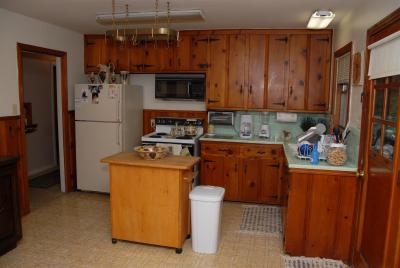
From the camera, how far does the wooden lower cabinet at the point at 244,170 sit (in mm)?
4270

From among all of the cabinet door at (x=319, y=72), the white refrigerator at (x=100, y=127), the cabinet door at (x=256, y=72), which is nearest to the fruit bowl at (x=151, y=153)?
the white refrigerator at (x=100, y=127)

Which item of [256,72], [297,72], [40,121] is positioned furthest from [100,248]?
[40,121]

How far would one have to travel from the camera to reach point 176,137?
4.47m

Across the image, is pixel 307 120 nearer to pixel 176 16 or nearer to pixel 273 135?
pixel 273 135

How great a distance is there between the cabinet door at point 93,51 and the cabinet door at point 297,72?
279cm

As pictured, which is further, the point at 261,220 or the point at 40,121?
the point at 40,121

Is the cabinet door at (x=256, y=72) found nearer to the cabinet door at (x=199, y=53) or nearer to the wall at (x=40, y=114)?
the cabinet door at (x=199, y=53)

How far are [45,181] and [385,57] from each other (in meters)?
5.14

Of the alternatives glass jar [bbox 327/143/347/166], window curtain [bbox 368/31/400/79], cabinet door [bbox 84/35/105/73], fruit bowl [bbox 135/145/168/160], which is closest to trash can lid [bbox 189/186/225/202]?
fruit bowl [bbox 135/145/168/160]

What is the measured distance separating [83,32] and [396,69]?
417 centimetres

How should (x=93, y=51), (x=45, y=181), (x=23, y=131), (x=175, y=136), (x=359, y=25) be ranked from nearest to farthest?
(x=359, y=25)
(x=23, y=131)
(x=175, y=136)
(x=93, y=51)
(x=45, y=181)

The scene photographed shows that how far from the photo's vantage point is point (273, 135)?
4680 millimetres

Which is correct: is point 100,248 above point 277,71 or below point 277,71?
below

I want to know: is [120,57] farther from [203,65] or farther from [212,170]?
[212,170]
